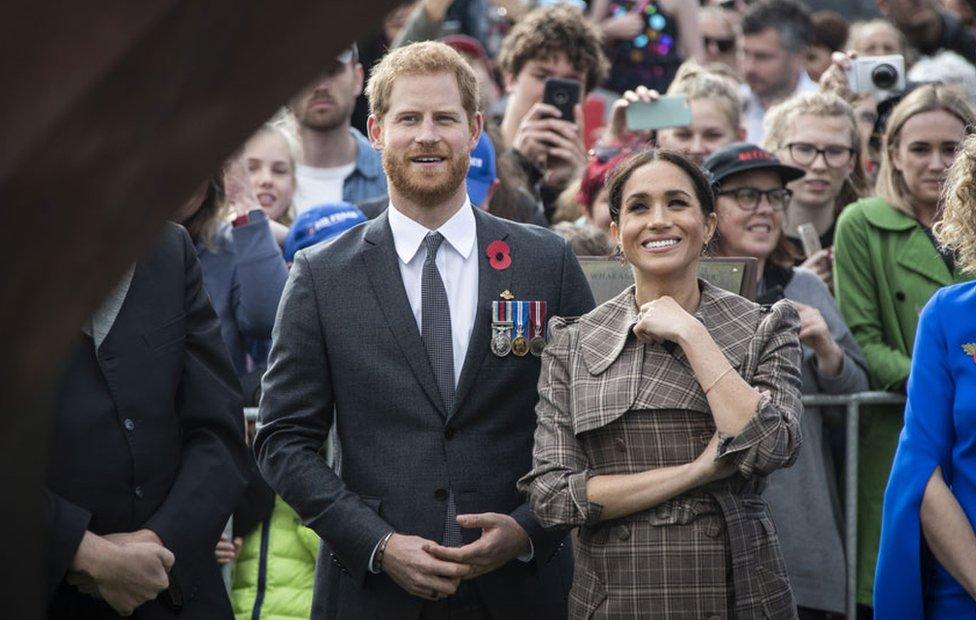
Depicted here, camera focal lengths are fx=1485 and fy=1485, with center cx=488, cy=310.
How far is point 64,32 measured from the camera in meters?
1.06

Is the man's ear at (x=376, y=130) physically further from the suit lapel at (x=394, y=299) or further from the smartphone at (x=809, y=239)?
the smartphone at (x=809, y=239)

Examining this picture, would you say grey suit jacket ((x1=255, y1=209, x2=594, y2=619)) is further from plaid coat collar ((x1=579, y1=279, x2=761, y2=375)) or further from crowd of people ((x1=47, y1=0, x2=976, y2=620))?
plaid coat collar ((x1=579, y1=279, x2=761, y2=375))

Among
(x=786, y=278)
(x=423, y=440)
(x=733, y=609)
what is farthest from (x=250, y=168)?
(x=733, y=609)

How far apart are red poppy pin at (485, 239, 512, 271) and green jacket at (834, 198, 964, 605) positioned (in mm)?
1937

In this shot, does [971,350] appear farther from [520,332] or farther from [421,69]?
[421,69]

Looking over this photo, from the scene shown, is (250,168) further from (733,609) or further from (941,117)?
(733,609)

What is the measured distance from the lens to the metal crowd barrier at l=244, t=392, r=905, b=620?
547cm

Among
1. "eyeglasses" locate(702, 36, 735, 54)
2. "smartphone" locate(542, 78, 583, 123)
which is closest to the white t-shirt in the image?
"smartphone" locate(542, 78, 583, 123)

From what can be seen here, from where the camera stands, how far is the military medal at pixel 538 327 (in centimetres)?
439

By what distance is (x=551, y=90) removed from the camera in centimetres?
742

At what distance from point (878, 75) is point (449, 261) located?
3871mm

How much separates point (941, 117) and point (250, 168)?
3.09m

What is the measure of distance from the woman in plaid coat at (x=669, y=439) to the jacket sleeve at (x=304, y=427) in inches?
21.6

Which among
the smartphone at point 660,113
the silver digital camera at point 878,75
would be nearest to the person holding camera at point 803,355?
the smartphone at point 660,113
